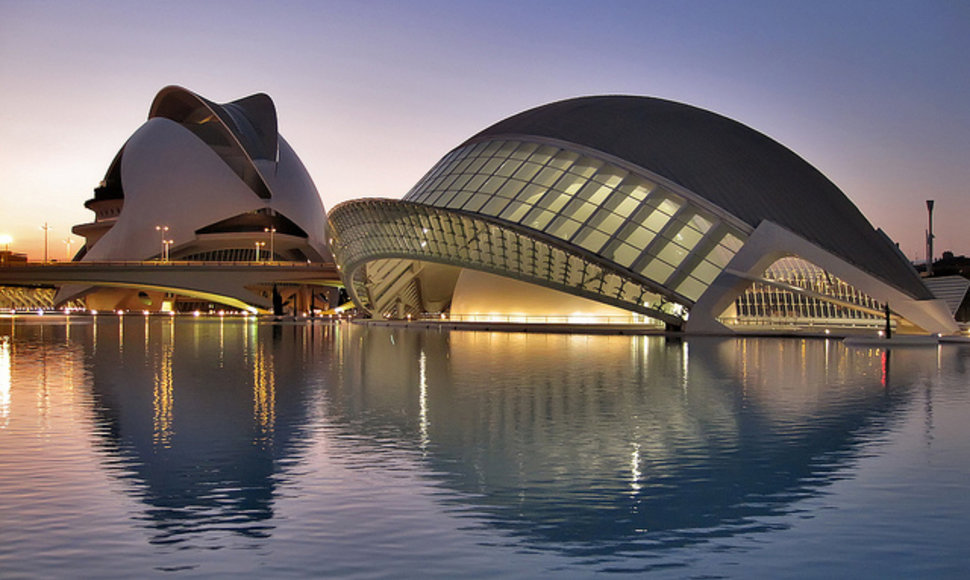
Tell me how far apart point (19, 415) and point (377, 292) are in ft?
152

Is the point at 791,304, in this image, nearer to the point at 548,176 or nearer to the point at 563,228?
the point at 563,228

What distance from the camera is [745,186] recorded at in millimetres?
40562

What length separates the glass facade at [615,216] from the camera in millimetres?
39281

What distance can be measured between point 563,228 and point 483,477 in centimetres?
3171

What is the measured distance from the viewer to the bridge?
278 feet

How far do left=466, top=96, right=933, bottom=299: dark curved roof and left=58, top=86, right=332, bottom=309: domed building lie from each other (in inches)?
2127

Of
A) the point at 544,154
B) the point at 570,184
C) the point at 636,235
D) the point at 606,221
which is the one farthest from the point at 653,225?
the point at 544,154

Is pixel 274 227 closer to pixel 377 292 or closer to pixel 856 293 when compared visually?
Answer: pixel 377 292

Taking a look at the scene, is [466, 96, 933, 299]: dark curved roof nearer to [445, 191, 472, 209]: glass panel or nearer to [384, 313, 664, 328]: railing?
[445, 191, 472, 209]: glass panel

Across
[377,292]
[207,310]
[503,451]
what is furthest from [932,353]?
[207,310]

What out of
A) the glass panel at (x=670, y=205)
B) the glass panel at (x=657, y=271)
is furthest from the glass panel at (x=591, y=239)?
the glass panel at (x=670, y=205)

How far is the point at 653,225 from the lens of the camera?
39.9 meters

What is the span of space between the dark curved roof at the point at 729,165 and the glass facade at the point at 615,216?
100 cm

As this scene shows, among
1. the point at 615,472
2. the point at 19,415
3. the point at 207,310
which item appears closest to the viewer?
the point at 615,472
